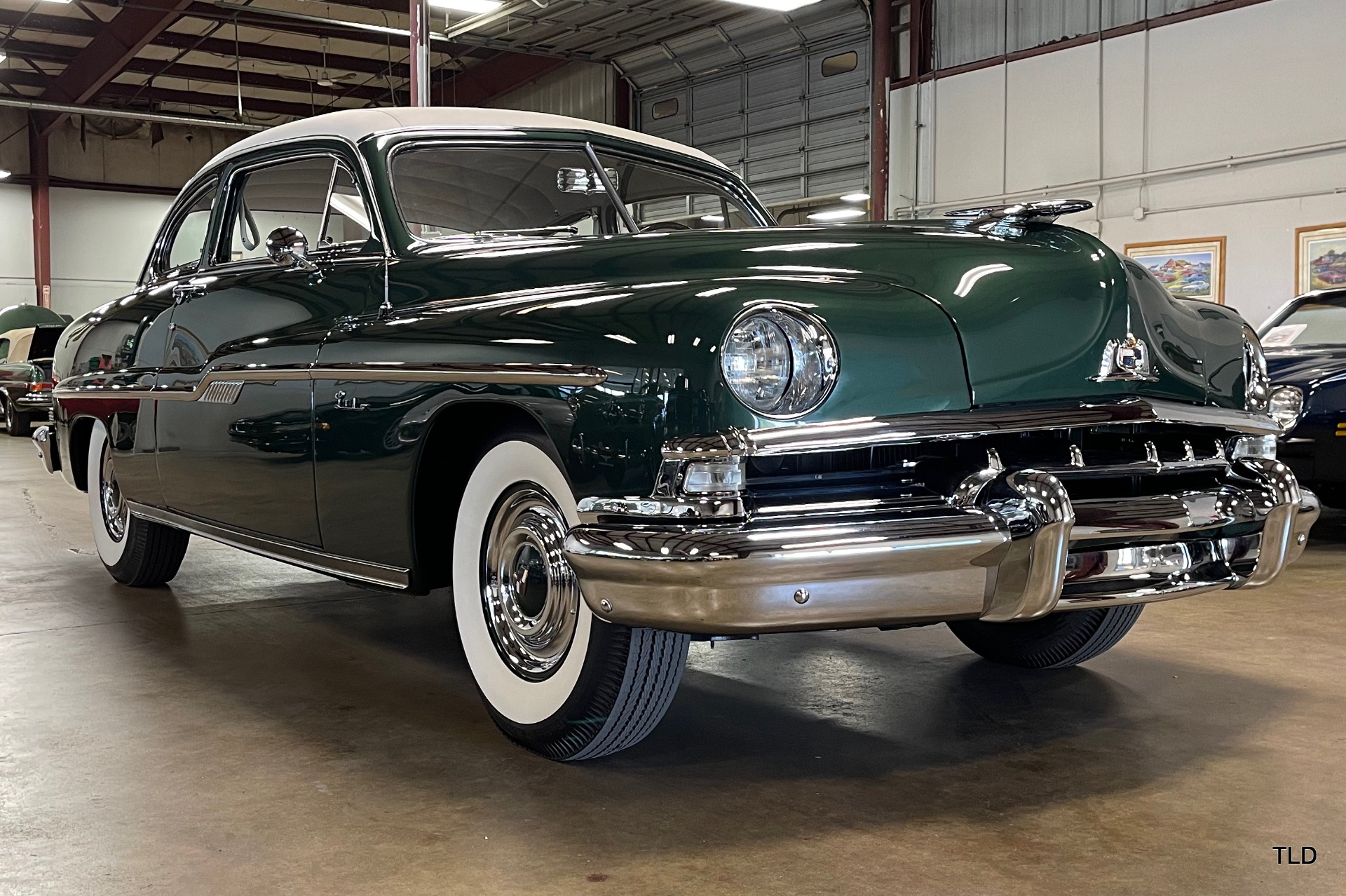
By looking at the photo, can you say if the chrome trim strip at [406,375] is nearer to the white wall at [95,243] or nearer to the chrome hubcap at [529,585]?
the chrome hubcap at [529,585]

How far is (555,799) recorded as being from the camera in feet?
8.89

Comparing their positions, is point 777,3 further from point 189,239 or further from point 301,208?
point 301,208

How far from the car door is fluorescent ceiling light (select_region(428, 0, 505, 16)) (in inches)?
452

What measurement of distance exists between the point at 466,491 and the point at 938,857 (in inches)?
54.9

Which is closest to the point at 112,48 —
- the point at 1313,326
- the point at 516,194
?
the point at 1313,326

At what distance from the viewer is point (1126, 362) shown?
295 centimetres

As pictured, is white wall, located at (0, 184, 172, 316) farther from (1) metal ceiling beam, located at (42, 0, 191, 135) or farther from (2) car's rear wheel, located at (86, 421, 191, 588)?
(2) car's rear wheel, located at (86, 421, 191, 588)

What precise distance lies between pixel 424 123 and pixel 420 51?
333 inches

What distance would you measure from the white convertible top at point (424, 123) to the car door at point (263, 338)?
73 millimetres

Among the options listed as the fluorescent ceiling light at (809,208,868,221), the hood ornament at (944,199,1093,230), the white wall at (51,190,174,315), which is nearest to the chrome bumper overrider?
the hood ornament at (944,199,1093,230)

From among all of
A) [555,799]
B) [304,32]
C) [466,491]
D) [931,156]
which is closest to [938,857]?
[555,799]

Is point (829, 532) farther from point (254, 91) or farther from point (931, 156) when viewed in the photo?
point (254, 91)

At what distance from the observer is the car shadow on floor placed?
2.74 m

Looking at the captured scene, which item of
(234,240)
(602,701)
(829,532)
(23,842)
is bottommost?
(23,842)
